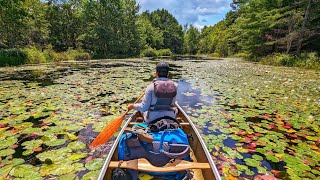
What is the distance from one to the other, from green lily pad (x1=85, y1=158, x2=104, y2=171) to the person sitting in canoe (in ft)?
3.39

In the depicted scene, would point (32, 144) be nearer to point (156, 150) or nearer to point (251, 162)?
point (156, 150)

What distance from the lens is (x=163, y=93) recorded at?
10.2 feet

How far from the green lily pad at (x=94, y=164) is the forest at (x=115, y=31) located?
61.2 feet

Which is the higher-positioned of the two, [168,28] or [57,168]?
[168,28]

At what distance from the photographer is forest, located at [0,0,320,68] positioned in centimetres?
1867

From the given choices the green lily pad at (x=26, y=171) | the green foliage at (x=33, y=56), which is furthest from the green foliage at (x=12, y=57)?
the green lily pad at (x=26, y=171)

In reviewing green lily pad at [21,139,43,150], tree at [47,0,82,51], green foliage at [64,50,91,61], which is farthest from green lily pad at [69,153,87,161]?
tree at [47,0,82,51]

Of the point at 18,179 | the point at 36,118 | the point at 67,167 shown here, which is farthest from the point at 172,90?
the point at 36,118

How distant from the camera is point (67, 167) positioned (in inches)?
119

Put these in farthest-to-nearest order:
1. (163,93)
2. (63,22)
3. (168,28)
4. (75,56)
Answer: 1. (168,28)
2. (63,22)
3. (75,56)
4. (163,93)

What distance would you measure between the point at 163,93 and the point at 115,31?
37.0 metres

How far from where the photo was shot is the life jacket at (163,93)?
3.10 metres

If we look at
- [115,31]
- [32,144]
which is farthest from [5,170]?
[115,31]

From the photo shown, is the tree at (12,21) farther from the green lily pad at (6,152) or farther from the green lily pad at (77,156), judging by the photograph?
the green lily pad at (77,156)
